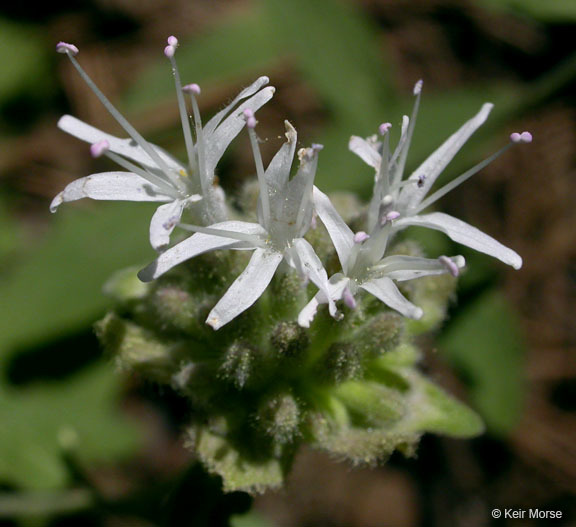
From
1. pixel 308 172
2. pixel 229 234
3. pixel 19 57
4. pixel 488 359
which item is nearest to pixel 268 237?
pixel 229 234

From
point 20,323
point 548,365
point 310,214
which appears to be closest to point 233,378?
point 310,214

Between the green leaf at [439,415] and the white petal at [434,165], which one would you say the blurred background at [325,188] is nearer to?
the green leaf at [439,415]

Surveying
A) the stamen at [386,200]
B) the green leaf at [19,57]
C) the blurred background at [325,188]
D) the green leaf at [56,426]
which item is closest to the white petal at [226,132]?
the stamen at [386,200]

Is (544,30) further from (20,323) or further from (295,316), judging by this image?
(20,323)

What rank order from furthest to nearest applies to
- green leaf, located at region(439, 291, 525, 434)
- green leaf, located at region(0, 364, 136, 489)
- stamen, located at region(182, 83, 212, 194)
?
green leaf, located at region(439, 291, 525, 434), green leaf, located at region(0, 364, 136, 489), stamen, located at region(182, 83, 212, 194)

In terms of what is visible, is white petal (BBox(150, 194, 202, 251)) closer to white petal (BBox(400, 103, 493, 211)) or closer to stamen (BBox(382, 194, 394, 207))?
stamen (BBox(382, 194, 394, 207))

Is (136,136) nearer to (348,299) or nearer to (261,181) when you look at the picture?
(261,181)

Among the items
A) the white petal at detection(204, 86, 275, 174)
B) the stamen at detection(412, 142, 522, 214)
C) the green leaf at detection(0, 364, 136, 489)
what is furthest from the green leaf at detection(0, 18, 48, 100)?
the stamen at detection(412, 142, 522, 214)
